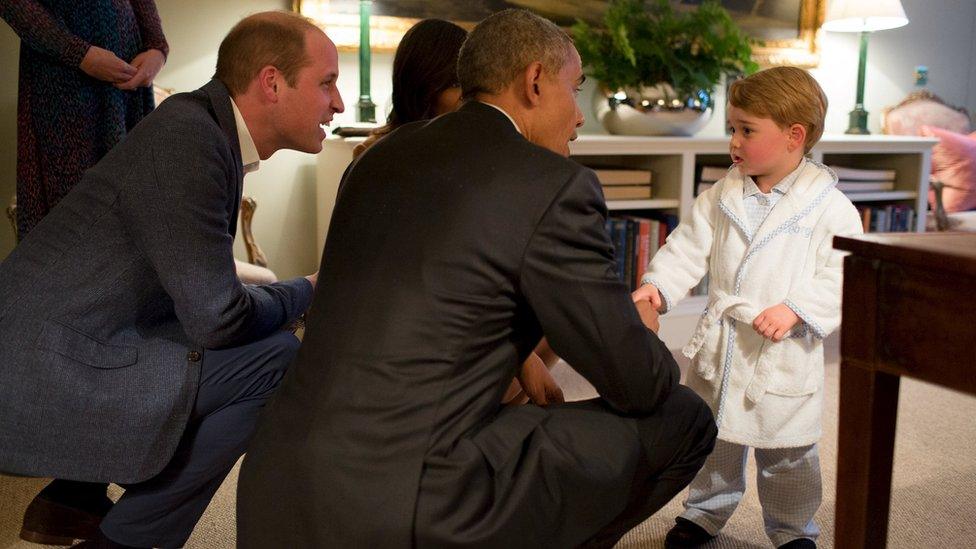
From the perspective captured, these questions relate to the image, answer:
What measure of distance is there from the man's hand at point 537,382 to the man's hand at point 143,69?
1.43 metres

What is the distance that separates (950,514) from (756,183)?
36.9 inches

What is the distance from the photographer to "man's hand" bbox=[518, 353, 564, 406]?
64.6 inches

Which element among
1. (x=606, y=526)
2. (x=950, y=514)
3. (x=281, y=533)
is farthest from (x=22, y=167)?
(x=950, y=514)

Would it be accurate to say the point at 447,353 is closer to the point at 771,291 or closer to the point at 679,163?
the point at 771,291

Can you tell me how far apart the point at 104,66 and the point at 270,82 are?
85 centimetres

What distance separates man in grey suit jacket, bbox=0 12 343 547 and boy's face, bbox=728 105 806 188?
1002 mm

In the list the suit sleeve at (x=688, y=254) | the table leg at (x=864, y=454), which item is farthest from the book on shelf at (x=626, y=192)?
the table leg at (x=864, y=454)

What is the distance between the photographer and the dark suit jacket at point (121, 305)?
1479 millimetres

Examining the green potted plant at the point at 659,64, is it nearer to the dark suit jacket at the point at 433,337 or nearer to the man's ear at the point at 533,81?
the man's ear at the point at 533,81

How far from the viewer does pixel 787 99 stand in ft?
6.08

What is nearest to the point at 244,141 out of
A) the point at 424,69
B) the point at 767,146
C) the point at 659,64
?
the point at 424,69

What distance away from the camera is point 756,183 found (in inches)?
76.4

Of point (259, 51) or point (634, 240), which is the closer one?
point (259, 51)

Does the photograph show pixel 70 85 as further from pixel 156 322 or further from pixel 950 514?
pixel 950 514
